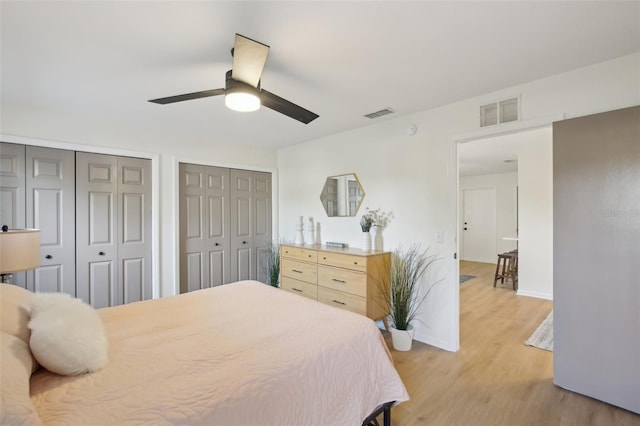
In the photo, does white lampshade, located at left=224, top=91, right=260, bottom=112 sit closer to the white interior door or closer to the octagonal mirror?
the octagonal mirror

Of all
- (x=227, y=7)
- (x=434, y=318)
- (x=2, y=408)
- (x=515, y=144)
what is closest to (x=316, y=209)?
(x=434, y=318)

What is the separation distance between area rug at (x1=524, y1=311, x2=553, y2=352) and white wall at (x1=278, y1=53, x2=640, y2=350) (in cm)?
86

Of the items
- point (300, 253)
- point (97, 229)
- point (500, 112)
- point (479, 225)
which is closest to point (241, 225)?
point (300, 253)

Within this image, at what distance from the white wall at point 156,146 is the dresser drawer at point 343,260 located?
1.85 meters

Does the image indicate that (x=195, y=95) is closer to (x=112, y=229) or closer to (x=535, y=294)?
(x=112, y=229)

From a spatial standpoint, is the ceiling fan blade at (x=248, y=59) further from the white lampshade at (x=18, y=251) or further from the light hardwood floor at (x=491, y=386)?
the light hardwood floor at (x=491, y=386)

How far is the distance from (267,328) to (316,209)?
8.86 ft

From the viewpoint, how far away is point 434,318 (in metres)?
2.92

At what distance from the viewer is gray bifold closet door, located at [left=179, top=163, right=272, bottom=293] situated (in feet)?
12.6

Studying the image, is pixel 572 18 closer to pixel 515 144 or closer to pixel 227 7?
pixel 227 7

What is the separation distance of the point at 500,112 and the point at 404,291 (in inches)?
71.9

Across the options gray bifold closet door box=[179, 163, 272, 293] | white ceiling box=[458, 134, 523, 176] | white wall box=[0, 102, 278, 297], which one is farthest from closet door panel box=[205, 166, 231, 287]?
white ceiling box=[458, 134, 523, 176]

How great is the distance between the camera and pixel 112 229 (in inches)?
128

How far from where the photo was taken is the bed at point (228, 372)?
3.20 feet
